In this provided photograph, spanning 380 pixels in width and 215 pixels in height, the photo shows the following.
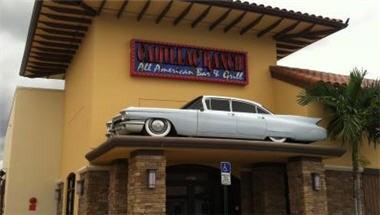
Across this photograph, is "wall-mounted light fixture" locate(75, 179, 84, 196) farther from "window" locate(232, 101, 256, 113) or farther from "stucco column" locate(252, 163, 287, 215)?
"stucco column" locate(252, 163, 287, 215)

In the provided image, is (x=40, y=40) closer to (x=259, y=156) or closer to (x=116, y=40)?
(x=116, y=40)

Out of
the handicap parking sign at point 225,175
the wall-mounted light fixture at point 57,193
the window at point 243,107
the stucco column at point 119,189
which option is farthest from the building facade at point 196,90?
the wall-mounted light fixture at point 57,193

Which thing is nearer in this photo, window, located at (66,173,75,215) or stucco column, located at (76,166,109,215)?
stucco column, located at (76,166,109,215)

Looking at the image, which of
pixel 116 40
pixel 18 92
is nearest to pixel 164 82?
pixel 116 40

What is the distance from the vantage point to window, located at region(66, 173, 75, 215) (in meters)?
19.1

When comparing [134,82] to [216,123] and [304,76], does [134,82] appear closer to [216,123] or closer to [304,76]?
[216,123]

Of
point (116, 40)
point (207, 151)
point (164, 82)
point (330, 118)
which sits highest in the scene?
point (116, 40)

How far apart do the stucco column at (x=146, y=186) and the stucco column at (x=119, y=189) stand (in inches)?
45.3

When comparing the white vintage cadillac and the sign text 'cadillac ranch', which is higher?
the sign text 'cadillac ranch'

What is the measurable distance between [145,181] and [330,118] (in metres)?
7.04

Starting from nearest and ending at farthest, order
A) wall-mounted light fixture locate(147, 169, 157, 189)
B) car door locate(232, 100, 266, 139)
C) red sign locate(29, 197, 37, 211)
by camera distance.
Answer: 1. wall-mounted light fixture locate(147, 169, 157, 189)
2. car door locate(232, 100, 266, 139)
3. red sign locate(29, 197, 37, 211)

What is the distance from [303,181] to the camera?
1493 centimetres

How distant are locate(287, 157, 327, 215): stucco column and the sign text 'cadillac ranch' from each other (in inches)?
172

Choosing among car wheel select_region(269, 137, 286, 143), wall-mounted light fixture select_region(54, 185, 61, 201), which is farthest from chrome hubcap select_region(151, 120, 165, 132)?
wall-mounted light fixture select_region(54, 185, 61, 201)
